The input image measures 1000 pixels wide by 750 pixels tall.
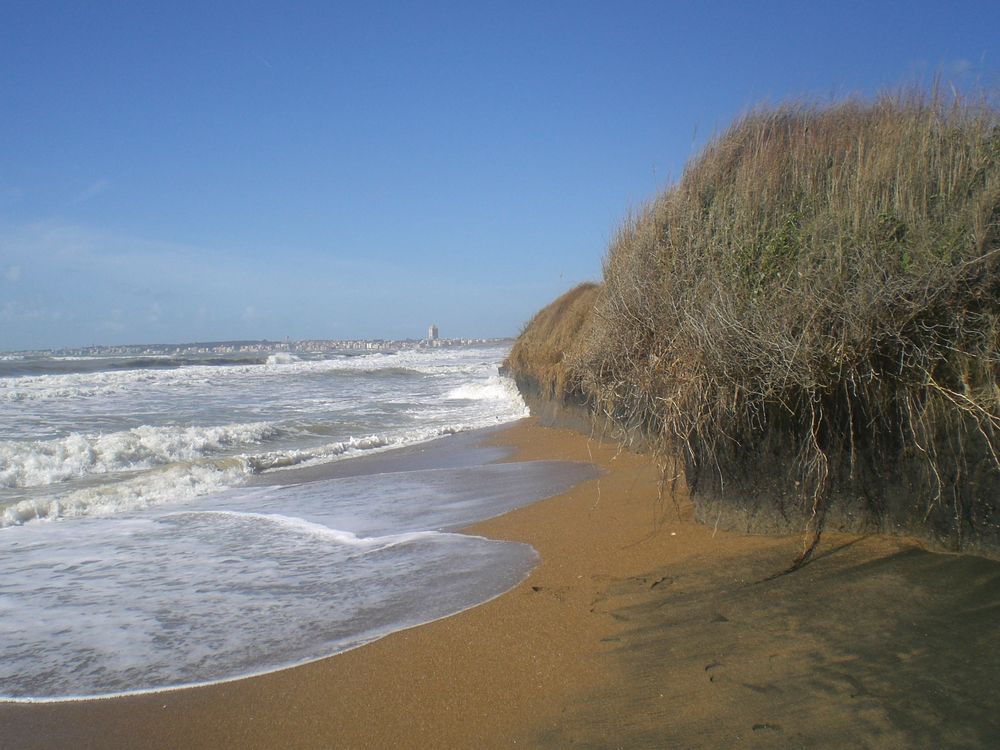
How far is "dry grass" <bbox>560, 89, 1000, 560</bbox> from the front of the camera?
3.90 metres

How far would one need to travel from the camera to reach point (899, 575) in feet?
12.8

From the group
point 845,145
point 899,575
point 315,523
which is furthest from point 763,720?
point 315,523

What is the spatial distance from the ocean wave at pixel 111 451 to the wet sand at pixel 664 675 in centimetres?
802

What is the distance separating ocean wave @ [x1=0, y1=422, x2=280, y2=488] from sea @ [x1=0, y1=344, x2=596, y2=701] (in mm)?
36

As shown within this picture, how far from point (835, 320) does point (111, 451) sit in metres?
11.4

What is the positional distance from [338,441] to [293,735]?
1066 centimetres

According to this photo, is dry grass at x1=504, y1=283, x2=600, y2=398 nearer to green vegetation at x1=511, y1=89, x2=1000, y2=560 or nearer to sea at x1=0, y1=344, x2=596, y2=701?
sea at x1=0, y1=344, x2=596, y2=701

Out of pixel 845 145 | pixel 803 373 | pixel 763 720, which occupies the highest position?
A: pixel 845 145

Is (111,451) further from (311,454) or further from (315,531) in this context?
(315,531)

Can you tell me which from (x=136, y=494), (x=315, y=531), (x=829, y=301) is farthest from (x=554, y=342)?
(x=829, y=301)

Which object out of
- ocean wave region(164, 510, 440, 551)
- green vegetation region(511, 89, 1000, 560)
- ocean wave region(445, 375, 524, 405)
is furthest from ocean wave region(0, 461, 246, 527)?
ocean wave region(445, 375, 524, 405)

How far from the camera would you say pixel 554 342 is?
1407 cm

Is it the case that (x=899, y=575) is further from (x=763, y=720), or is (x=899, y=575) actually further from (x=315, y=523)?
(x=315, y=523)

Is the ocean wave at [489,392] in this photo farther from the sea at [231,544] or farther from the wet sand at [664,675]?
the wet sand at [664,675]
